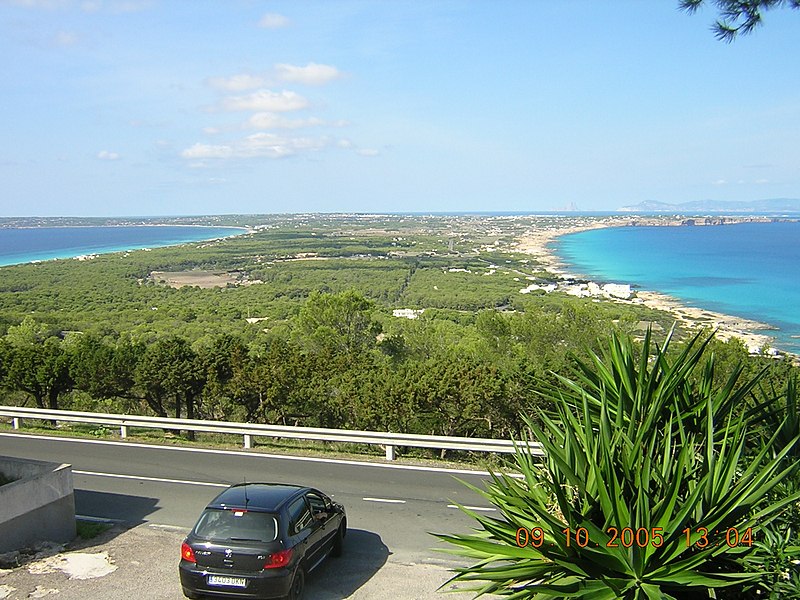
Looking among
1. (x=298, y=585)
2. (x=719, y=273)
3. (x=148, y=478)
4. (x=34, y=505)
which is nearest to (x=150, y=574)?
(x=34, y=505)

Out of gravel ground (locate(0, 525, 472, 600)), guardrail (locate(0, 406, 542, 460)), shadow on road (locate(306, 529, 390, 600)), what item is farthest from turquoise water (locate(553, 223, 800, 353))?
gravel ground (locate(0, 525, 472, 600))

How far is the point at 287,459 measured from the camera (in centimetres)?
1594

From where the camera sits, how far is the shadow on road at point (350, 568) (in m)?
9.01

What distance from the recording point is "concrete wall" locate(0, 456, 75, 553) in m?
9.63

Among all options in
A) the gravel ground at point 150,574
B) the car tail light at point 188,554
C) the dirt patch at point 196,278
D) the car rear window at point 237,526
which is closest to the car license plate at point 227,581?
the car tail light at point 188,554

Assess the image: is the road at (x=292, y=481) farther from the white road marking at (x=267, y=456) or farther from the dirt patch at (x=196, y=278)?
the dirt patch at (x=196, y=278)

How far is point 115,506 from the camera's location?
1249cm

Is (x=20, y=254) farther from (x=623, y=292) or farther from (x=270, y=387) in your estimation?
(x=270, y=387)

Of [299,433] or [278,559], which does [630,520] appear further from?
[299,433]

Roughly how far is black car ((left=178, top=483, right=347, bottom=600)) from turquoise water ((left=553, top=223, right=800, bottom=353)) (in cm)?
5741

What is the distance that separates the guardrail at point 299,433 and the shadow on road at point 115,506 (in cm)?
429

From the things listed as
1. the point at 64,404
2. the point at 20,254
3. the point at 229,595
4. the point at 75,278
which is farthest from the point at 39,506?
the point at 20,254
